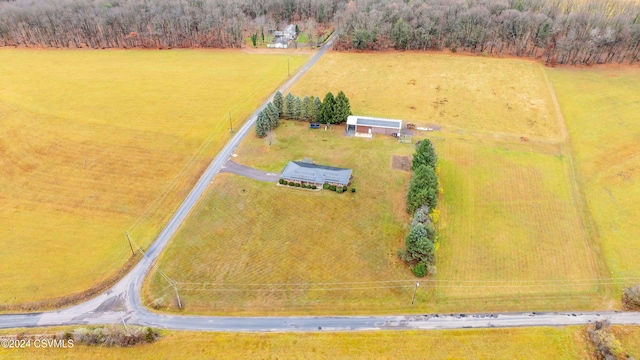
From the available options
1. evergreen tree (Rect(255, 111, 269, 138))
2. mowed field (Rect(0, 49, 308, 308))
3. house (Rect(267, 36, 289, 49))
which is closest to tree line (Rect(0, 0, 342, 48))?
mowed field (Rect(0, 49, 308, 308))

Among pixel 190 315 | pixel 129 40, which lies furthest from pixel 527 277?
pixel 129 40

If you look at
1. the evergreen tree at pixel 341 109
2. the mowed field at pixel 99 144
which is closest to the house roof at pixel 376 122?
the evergreen tree at pixel 341 109

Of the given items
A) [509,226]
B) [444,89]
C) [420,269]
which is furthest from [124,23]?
[509,226]

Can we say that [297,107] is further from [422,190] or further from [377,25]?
[377,25]

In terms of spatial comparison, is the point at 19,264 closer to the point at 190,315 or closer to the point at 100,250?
the point at 100,250

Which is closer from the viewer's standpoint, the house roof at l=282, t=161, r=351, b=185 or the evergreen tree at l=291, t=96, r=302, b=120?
the house roof at l=282, t=161, r=351, b=185

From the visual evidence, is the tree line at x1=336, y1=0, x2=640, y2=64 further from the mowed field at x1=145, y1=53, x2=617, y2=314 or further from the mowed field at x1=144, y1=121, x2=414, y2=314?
the mowed field at x1=144, y1=121, x2=414, y2=314
